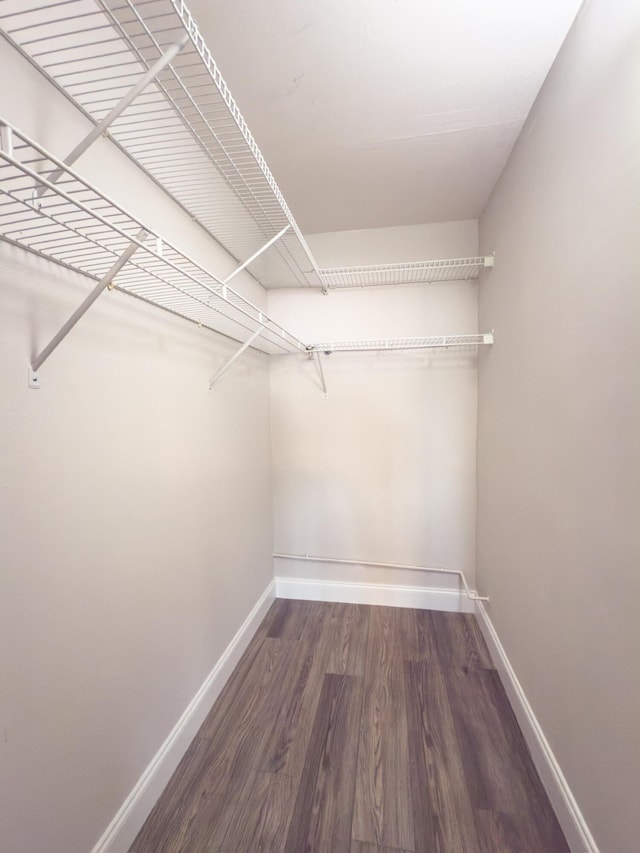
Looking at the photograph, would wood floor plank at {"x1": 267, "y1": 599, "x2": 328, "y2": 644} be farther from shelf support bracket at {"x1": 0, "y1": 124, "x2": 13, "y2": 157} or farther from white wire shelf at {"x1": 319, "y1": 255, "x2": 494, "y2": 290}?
shelf support bracket at {"x1": 0, "y1": 124, "x2": 13, "y2": 157}

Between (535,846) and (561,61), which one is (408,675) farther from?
(561,61)

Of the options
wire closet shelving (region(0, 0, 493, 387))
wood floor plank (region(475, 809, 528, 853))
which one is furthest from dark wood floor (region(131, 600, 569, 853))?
wire closet shelving (region(0, 0, 493, 387))

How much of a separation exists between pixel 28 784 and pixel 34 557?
Answer: 49 centimetres

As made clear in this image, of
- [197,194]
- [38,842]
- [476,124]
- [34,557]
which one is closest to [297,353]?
[197,194]

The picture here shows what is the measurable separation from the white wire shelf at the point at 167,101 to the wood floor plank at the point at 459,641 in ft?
6.93

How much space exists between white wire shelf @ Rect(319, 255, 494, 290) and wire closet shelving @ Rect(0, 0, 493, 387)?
0.05 ft

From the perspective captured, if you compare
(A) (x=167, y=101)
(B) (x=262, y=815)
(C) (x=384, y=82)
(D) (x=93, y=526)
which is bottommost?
(B) (x=262, y=815)

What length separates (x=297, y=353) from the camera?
7.39 ft

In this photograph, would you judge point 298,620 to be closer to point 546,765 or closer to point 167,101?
point 546,765

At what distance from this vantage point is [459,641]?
1924 millimetres

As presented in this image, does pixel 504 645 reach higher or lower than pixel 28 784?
lower

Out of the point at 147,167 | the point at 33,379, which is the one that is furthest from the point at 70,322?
the point at 147,167

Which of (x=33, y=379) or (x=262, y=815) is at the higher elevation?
(x=33, y=379)

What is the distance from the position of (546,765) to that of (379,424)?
5.19ft
